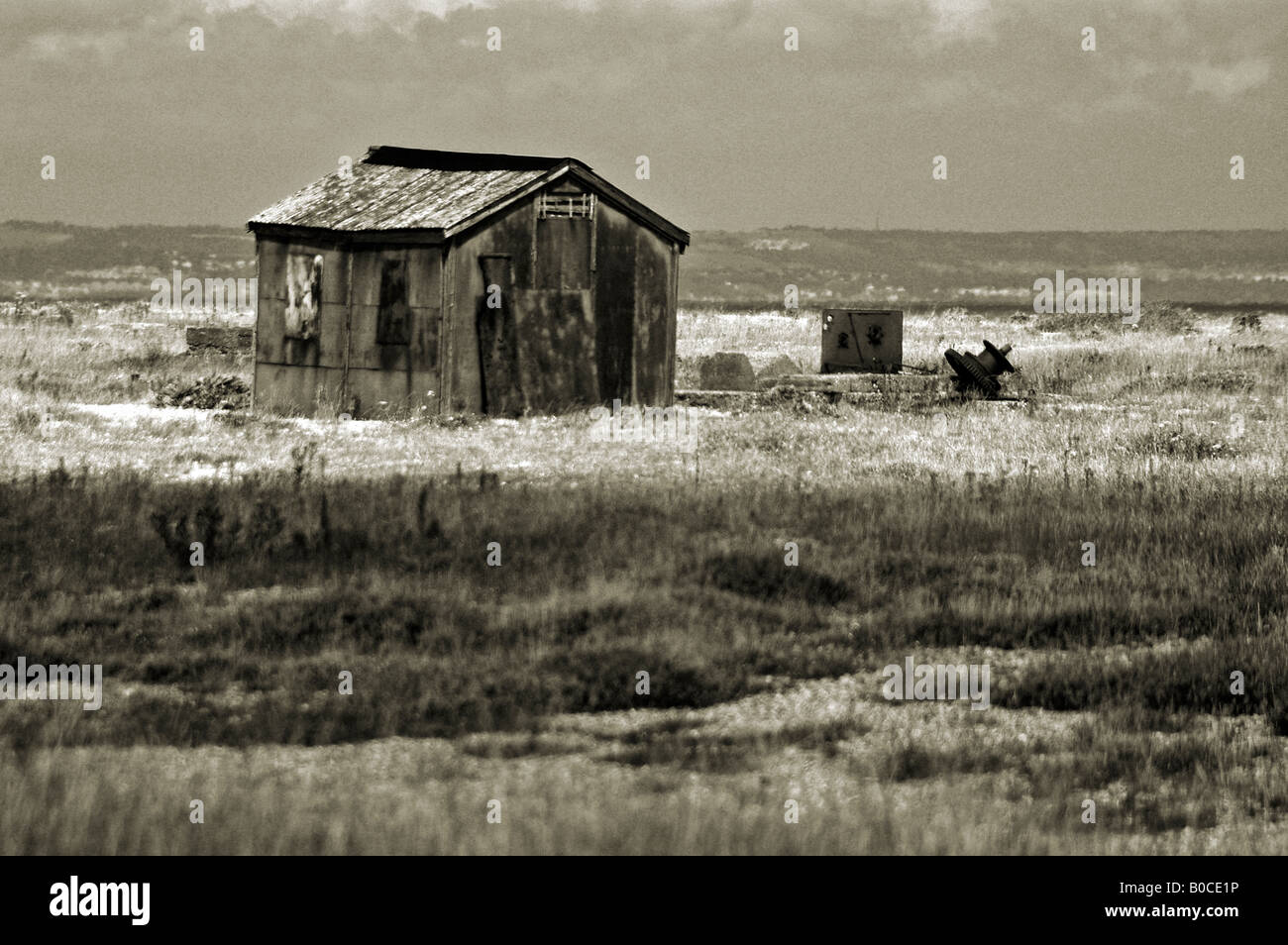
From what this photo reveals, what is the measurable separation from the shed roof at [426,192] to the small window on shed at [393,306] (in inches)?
22.7

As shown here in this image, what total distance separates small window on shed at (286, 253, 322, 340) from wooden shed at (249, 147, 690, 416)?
2 cm

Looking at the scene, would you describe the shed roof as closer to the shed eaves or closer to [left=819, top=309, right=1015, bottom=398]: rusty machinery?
the shed eaves

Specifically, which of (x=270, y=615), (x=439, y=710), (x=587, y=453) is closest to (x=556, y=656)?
(x=439, y=710)

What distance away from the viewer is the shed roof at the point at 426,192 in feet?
72.2

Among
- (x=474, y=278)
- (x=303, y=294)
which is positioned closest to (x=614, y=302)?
(x=474, y=278)

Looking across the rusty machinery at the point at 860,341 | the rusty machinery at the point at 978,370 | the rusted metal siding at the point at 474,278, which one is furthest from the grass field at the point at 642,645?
the rusty machinery at the point at 860,341

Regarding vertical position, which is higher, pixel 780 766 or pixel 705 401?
pixel 705 401

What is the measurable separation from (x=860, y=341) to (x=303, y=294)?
1020 centimetres

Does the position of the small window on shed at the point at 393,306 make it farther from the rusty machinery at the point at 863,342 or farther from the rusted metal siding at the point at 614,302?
the rusty machinery at the point at 863,342

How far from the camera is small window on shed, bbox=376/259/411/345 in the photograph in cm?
2212

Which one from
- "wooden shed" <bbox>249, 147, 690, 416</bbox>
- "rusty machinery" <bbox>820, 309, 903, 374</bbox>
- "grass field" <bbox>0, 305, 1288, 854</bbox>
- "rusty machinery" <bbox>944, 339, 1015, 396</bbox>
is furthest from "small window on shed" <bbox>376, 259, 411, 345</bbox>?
"rusty machinery" <bbox>820, 309, 903, 374</bbox>
